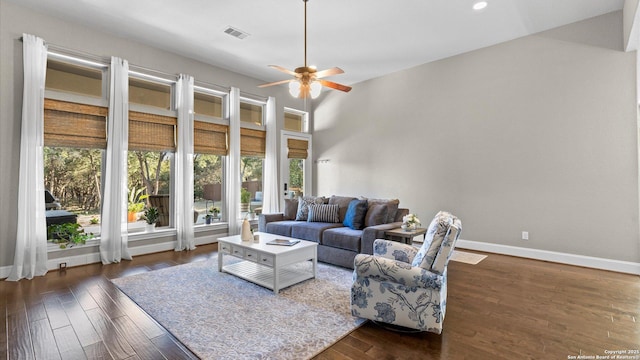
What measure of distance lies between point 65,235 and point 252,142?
337 cm

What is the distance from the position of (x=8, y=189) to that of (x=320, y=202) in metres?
4.06

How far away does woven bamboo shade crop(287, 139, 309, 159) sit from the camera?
704 cm

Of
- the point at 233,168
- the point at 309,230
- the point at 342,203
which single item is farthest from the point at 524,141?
the point at 233,168

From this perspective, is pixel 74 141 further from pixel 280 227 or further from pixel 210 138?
pixel 280 227

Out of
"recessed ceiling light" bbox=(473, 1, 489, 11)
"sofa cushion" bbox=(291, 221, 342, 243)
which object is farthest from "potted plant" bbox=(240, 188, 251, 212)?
"recessed ceiling light" bbox=(473, 1, 489, 11)

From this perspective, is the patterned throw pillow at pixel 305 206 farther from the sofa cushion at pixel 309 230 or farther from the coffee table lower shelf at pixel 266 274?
the coffee table lower shelf at pixel 266 274

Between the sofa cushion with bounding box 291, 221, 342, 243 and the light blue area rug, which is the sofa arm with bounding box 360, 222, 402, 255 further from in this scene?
the sofa cushion with bounding box 291, 221, 342, 243

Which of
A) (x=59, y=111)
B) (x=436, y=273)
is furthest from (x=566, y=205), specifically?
(x=59, y=111)

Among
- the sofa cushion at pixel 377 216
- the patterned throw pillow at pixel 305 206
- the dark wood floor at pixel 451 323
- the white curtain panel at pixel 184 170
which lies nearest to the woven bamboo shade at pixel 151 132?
the white curtain panel at pixel 184 170

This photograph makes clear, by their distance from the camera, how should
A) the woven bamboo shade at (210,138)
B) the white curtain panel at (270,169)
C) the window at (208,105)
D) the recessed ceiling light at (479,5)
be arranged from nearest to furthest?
the recessed ceiling light at (479,5) < the woven bamboo shade at (210,138) < the window at (208,105) < the white curtain panel at (270,169)

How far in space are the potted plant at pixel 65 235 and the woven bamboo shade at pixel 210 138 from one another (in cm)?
208

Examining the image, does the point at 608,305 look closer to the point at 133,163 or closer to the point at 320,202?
the point at 320,202

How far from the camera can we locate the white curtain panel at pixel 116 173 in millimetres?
4348

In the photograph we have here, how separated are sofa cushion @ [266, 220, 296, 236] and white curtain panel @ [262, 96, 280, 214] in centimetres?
142
